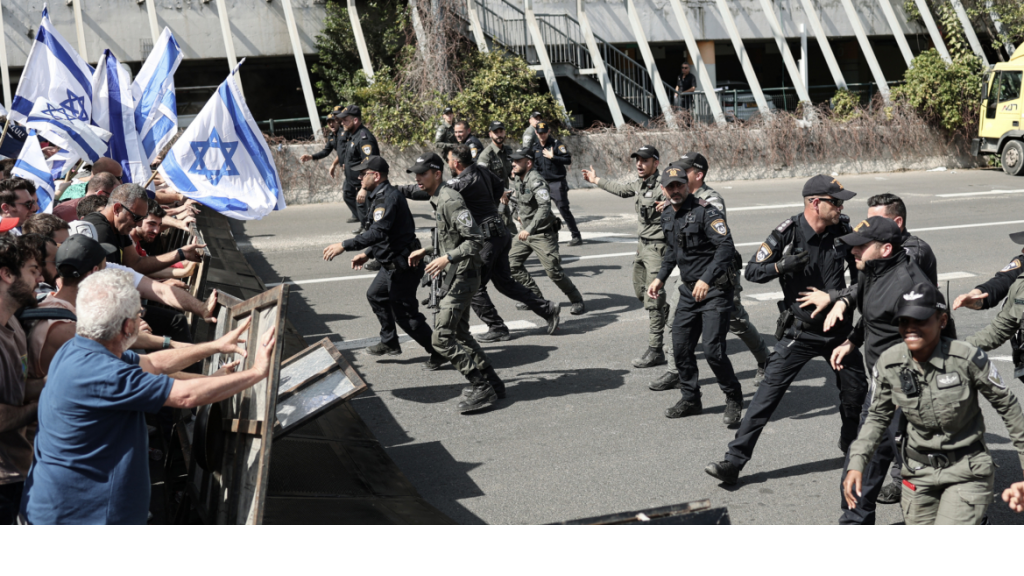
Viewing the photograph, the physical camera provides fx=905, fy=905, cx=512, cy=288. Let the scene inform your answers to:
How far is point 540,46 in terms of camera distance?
2223cm

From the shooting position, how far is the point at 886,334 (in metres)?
4.72

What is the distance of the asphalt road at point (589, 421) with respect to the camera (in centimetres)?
524

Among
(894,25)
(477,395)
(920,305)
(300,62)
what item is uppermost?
(300,62)

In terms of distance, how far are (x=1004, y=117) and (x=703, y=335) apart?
1747 centimetres

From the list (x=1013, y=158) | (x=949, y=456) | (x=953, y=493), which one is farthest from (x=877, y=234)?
(x=1013, y=158)

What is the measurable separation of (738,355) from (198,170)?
4.75 metres

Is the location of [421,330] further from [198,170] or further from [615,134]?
[615,134]

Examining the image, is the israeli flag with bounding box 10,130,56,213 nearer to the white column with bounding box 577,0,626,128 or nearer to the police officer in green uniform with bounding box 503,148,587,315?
the police officer in green uniform with bounding box 503,148,587,315

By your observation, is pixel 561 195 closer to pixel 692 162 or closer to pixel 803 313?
pixel 692 162

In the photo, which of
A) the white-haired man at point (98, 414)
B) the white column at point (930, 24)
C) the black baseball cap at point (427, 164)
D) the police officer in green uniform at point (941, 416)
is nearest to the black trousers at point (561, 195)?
the black baseball cap at point (427, 164)

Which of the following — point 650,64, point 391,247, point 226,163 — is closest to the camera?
point 226,163

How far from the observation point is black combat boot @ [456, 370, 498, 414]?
6625 millimetres

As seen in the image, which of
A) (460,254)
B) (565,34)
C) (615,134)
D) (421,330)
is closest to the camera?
(460,254)

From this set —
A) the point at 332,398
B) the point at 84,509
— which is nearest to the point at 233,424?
the point at 332,398
